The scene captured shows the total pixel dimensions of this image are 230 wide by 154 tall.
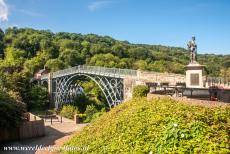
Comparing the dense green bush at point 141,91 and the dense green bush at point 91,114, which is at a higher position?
the dense green bush at point 141,91

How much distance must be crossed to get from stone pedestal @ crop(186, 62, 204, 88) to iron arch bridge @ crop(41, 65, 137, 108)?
48.6 ft

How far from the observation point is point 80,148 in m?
16.1

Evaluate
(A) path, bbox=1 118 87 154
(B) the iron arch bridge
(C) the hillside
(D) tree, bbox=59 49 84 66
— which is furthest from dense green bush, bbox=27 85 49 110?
(D) tree, bbox=59 49 84 66

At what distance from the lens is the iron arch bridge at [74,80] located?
40.1 meters

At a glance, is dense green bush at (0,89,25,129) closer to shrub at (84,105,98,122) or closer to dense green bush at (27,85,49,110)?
shrub at (84,105,98,122)

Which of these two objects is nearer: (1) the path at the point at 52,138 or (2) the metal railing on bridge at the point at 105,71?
(1) the path at the point at 52,138

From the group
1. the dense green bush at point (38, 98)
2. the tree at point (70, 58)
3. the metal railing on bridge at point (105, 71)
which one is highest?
the tree at point (70, 58)

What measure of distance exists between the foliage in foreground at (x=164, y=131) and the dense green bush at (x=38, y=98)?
127ft

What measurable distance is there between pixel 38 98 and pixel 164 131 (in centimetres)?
4927

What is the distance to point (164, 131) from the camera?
12.0 meters

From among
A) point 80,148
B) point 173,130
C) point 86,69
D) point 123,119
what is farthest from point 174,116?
point 86,69

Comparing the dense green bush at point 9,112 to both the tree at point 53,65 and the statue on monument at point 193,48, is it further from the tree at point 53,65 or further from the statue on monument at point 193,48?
the tree at point 53,65

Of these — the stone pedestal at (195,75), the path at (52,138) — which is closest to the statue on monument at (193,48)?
the stone pedestal at (195,75)

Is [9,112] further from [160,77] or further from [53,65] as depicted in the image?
[53,65]
